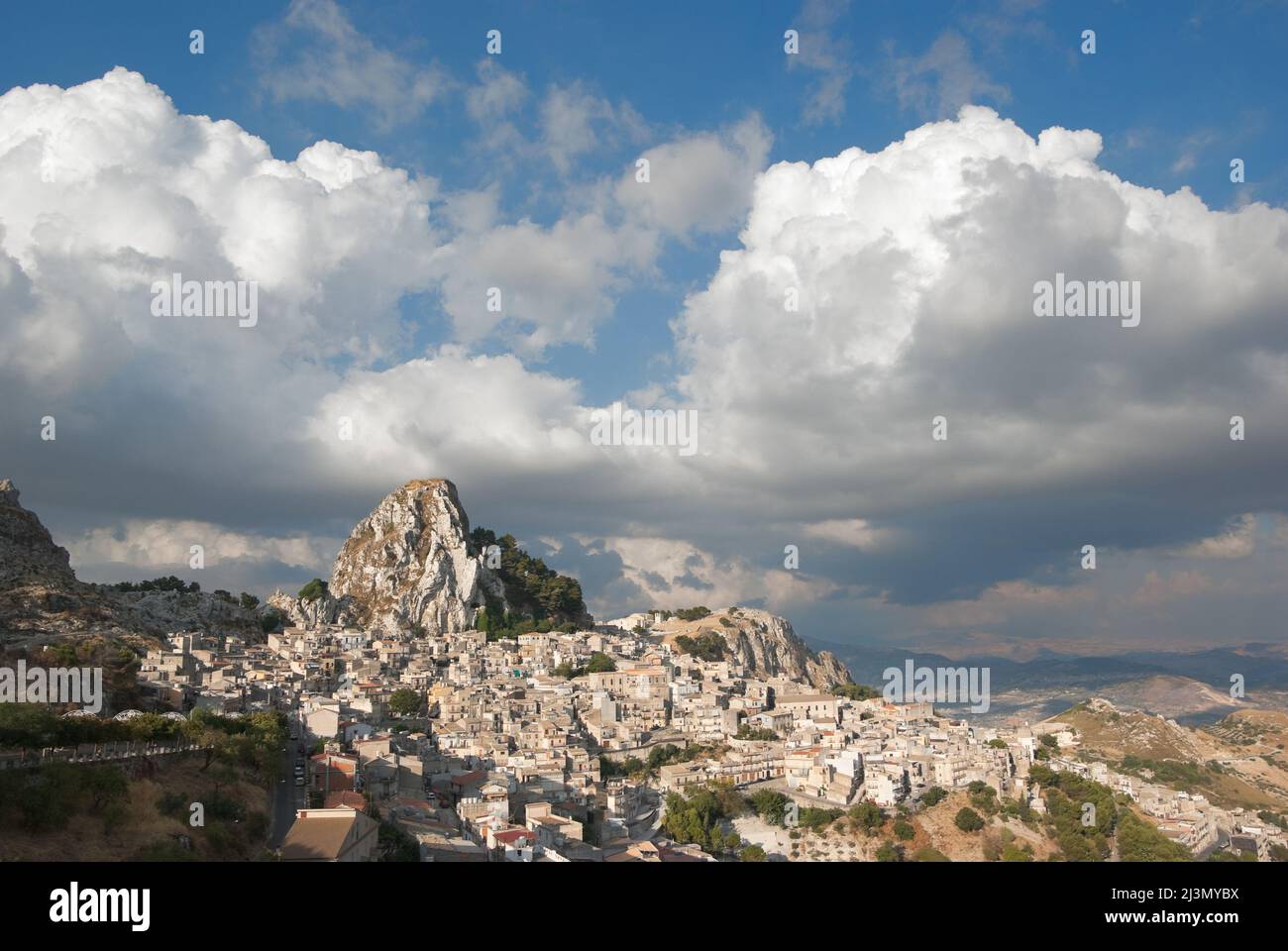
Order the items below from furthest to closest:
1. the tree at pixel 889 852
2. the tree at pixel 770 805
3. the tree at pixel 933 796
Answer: the tree at pixel 933 796
the tree at pixel 770 805
the tree at pixel 889 852

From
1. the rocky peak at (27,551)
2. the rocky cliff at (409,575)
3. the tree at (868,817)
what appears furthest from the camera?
the rocky cliff at (409,575)

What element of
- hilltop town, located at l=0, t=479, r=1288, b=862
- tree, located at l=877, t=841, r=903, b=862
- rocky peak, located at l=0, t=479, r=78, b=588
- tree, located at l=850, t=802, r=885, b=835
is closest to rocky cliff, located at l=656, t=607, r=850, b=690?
hilltop town, located at l=0, t=479, r=1288, b=862

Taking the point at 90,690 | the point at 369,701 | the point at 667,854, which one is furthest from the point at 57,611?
the point at 667,854

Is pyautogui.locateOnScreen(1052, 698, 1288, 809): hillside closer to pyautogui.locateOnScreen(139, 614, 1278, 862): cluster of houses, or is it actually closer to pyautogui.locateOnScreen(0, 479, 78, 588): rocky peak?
pyautogui.locateOnScreen(139, 614, 1278, 862): cluster of houses

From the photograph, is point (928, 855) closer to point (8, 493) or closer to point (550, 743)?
point (550, 743)

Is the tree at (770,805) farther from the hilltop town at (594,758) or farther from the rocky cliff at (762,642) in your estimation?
the rocky cliff at (762,642)

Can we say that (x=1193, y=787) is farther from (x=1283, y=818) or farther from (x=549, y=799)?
(x=549, y=799)

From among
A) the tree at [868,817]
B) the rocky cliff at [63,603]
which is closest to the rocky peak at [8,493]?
the rocky cliff at [63,603]
